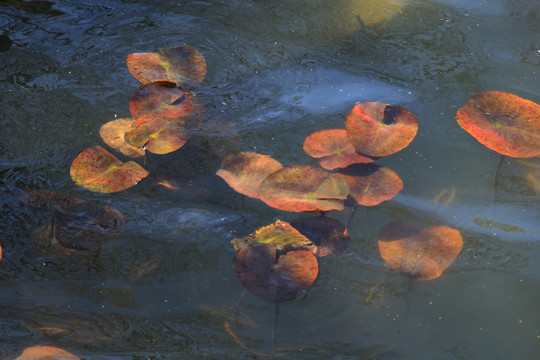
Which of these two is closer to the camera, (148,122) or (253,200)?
(253,200)

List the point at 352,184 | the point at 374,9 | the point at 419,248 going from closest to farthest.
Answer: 1. the point at 419,248
2. the point at 352,184
3. the point at 374,9

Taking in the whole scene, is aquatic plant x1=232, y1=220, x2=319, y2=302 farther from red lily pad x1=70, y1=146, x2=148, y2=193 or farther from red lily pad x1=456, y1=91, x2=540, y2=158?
red lily pad x1=456, y1=91, x2=540, y2=158

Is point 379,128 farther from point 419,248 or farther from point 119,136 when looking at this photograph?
point 119,136

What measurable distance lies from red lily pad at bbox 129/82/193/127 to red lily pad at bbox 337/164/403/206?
2.03 feet

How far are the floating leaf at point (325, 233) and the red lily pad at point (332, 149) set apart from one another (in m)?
0.19

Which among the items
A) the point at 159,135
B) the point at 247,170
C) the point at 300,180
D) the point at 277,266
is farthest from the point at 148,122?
the point at 277,266

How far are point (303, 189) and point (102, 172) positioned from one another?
2.03 feet

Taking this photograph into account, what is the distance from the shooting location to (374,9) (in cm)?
212

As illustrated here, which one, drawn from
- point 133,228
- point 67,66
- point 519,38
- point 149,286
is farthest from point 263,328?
point 519,38

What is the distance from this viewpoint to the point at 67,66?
187 cm

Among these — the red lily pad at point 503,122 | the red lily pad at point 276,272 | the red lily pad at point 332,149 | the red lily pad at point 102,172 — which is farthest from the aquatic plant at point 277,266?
the red lily pad at point 503,122

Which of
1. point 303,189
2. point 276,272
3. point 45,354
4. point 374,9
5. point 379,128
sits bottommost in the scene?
point 45,354

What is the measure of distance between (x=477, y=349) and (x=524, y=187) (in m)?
0.57

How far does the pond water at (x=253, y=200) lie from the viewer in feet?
4.05
